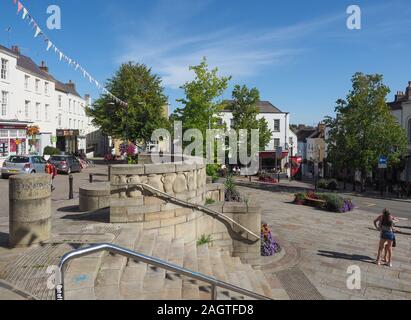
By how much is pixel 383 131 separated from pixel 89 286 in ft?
87.3

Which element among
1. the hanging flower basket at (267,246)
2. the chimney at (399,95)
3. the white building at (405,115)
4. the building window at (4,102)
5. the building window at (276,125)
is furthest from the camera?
the building window at (276,125)

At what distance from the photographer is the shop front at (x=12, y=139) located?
26047mm

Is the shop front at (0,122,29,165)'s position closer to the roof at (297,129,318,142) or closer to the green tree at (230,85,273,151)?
the green tree at (230,85,273,151)

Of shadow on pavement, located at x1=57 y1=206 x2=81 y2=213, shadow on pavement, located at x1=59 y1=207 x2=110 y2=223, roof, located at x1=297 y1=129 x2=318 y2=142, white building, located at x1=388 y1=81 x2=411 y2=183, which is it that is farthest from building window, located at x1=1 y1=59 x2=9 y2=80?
roof, located at x1=297 y1=129 x2=318 y2=142

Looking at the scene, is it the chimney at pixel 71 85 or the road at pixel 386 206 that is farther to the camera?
the chimney at pixel 71 85

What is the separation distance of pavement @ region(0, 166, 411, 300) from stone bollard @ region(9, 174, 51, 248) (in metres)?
0.24

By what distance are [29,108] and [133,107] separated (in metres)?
9.16

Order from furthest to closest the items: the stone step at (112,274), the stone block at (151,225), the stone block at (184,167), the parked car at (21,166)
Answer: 1. the parked car at (21,166)
2. the stone block at (184,167)
3. the stone block at (151,225)
4. the stone step at (112,274)

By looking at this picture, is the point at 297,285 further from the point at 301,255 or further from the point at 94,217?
the point at 94,217

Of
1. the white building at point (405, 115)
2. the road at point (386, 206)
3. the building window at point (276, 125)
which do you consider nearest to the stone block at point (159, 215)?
the road at point (386, 206)

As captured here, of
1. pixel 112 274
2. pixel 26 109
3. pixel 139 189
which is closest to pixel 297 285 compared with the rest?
pixel 139 189

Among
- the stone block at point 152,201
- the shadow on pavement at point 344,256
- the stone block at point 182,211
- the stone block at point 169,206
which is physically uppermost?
the stone block at point 152,201

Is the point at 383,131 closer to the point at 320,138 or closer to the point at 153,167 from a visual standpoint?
the point at 153,167

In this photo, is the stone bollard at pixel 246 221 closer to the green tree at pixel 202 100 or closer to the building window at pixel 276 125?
the green tree at pixel 202 100
